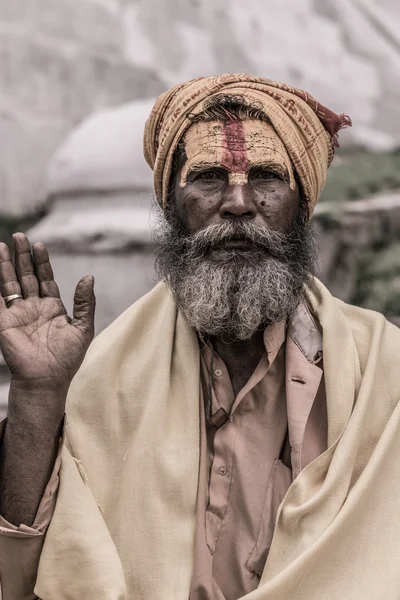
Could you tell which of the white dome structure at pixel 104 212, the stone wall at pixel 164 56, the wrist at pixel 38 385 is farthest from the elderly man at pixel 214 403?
the stone wall at pixel 164 56

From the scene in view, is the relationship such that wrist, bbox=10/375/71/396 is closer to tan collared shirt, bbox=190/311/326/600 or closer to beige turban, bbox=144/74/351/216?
tan collared shirt, bbox=190/311/326/600

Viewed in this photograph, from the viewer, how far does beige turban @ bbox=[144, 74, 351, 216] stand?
130 inches

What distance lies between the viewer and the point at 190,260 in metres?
3.32

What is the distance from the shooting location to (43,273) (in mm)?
2904

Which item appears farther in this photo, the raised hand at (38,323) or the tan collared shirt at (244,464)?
the tan collared shirt at (244,464)

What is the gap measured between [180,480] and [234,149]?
1087 millimetres

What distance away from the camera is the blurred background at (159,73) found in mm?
5867

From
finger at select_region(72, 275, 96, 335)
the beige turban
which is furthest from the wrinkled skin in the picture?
finger at select_region(72, 275, 96, 335)

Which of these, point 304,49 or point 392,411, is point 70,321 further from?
point 304,49

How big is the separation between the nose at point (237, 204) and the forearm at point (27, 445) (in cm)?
81

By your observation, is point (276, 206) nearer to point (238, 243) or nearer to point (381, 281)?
point (238, 243)

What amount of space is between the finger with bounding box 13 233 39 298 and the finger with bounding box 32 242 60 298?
19mm

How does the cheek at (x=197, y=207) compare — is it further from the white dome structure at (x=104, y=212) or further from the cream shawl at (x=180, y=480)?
the white dome structure at (x=104, y=212)

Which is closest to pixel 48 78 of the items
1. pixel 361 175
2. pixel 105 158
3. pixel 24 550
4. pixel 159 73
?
pixel 159 73
